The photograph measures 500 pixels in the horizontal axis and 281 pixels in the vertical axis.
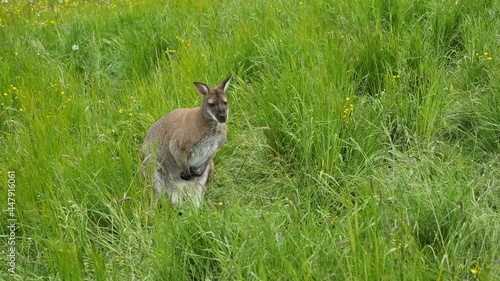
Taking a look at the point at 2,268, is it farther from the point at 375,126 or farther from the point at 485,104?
the point at 485,104

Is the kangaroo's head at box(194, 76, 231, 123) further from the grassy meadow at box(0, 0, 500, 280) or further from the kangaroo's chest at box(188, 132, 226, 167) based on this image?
the grassy meadow at box(0, 0, 500, 280)

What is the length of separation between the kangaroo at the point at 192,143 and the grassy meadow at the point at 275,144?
0.18 metres

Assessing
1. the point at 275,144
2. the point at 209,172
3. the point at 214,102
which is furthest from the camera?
the point at 275,144

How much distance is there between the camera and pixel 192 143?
5.13 metres

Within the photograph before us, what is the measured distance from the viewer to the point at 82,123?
5715mm

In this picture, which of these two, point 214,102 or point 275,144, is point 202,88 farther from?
point 275,144

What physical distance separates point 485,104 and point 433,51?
0.99 metres

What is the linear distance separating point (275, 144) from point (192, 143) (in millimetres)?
636

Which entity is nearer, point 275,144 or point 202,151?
point 202,151

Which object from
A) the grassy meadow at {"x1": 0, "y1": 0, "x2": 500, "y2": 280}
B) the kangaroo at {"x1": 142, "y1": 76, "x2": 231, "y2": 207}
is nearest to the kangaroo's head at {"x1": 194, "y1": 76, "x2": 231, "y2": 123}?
the kangaroo at {"x1": 142, "y1": 76, "x2": 231, "y2": 207}

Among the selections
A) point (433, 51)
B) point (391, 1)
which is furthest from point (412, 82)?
point (391, 1)

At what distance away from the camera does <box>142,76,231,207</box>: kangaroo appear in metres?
5.08

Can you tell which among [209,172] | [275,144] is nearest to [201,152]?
[209,172]

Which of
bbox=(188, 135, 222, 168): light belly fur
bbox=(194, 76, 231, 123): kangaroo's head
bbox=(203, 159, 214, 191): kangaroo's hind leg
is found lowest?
bbox=(203, 159, 214, 191): kangaroo's hind leg
